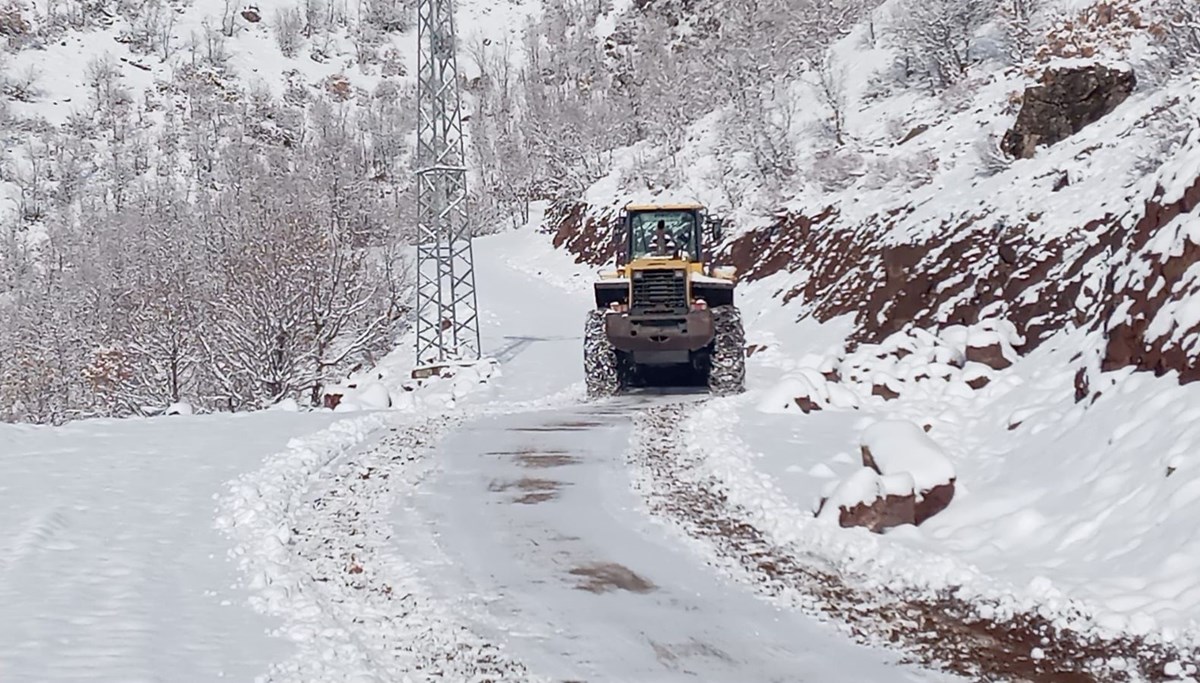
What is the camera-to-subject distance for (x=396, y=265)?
4150cm

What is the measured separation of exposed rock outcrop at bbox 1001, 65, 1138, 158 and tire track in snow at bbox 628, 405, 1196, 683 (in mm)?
13240

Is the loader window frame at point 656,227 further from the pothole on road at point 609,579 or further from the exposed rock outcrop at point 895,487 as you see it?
the pothole on road at point 609,579

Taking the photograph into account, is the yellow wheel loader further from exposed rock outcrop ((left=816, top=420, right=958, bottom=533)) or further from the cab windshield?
exposed rock outcrop ((left=816, top=420, right=958, bottom=533))

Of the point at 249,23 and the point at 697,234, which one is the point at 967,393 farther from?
the point at 249,23

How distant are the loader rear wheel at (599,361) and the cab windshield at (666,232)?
151 centimetres

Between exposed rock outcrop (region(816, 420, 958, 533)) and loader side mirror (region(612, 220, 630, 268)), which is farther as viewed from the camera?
loader side mirror (region(612, 220, 630, 268))

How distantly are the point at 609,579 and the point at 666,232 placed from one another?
39.0 feet

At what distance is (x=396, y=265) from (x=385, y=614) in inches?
1441

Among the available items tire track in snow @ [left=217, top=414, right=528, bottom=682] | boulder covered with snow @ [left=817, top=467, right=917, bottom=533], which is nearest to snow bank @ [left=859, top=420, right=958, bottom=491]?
boulder covered with snow @ [left=817, top=467, right=917, bottom=533]

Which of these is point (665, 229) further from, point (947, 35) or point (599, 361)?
point (947, 35)

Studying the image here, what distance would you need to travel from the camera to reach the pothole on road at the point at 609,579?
654cm

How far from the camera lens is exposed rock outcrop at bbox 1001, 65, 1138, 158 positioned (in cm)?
1775

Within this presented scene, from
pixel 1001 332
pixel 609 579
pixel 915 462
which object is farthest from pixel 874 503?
pixel 1001 332

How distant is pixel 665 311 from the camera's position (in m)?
16.7
